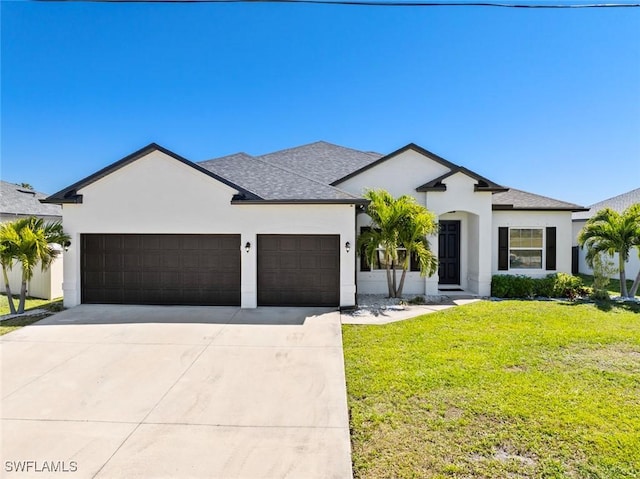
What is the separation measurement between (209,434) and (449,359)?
4.25 metres

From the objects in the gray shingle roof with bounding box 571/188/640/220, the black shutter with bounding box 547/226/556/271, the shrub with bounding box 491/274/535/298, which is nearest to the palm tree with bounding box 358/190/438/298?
the shrub with bounding box 491/274/535/298

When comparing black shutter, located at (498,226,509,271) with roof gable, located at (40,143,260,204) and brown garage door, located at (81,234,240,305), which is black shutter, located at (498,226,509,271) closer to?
roof gable, located at (40,143,260,204)

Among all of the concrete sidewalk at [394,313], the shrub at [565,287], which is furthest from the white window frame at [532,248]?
the concrete sidewalk at [394,313]

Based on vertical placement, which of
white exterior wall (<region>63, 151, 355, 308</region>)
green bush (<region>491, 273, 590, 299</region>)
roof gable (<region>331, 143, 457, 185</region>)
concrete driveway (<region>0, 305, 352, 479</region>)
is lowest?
concrete driveway (<region>0, 305, 352, 479</region>)

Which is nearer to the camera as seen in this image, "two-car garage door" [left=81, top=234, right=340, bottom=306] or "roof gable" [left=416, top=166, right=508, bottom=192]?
"two-car garage door" [left=81, top=234, right=340, bottom=306]

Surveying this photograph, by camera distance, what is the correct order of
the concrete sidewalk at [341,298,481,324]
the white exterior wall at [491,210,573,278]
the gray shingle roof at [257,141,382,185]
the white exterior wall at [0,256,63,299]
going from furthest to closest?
the gray shingle roof at [257,141,382,185] < the white exterior wall at [491,210,573,278] < the white exterior wall at [0,256,63,299] < the concrete sidewalk at [341,298,481,324]

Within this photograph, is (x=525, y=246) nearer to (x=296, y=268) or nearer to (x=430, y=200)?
(x=430, y=200)

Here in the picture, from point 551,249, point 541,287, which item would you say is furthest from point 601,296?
point 551,249

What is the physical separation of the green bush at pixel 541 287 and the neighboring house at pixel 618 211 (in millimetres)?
2027

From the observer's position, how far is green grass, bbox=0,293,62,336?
800 cm

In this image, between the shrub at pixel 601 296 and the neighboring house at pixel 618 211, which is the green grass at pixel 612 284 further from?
the shrub at pixel 601 296

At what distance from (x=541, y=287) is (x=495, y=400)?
870 centimetres

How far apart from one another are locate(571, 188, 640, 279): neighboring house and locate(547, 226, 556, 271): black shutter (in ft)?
4.69

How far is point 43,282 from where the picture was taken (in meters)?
11.8
